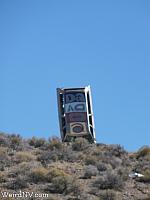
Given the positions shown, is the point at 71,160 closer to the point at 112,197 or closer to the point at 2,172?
the point at 2,172

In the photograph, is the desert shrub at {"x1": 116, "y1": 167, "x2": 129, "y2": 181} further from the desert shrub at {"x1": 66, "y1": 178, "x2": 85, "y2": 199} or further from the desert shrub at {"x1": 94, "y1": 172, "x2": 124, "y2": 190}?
the desert shrub at {"x1": 66, "y1": 178, "x2": 85, "y2": 199}

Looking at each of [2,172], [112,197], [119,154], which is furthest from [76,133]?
[112,197]

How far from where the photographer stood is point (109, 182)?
26.0m

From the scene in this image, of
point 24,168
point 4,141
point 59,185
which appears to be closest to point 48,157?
point 24,168

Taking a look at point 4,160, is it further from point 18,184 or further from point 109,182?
point 109,182

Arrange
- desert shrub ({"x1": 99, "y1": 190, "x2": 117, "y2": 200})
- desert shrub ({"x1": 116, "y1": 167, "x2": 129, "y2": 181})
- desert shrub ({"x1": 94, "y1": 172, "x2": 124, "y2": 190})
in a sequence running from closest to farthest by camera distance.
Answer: desert shrub ({"x1": 99, "y1": 190, "x2": 117, "y2": 200}), desert shrub ({"x1": 94, "y1": 172, "x2": 124, "y2": 190}), desert shrub ({"x1": 116, "y1": 167, "x2": 129, "y2": 181})

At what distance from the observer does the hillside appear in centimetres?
2466

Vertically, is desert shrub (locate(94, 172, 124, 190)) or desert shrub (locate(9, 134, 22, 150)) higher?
desert shrub (locate(9, 134, 22, 150))

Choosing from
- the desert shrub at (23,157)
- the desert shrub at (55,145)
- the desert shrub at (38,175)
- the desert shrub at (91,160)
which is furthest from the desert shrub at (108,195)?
the desert shrub at (55,145)

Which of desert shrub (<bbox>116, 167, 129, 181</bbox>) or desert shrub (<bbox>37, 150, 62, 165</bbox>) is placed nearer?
desert shrub (<bbox>116, 167, 129, 181</bbox>)

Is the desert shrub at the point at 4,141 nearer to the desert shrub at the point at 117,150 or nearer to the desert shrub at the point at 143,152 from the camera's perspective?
the desert shrub at the point at 117,150

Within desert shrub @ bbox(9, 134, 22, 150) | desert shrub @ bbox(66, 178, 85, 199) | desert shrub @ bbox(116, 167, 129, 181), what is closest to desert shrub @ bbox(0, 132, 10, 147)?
desert shrub @ bbox(9, 134, 22, 150)

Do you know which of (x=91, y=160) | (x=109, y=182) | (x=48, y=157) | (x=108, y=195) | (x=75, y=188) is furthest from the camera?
(x=91, y=160)

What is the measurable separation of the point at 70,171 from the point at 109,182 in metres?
2.88
